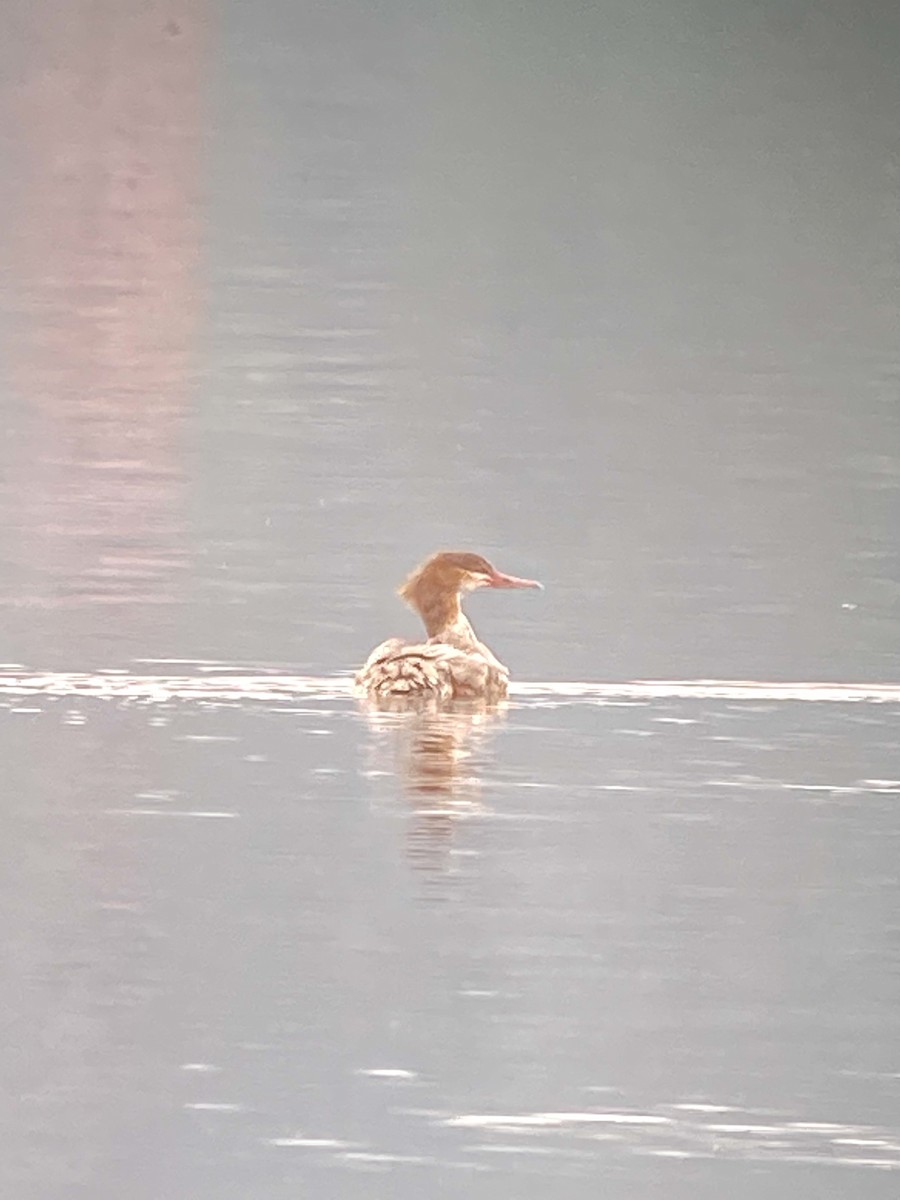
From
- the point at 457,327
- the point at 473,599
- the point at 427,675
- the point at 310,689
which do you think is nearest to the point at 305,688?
the point at 310,689

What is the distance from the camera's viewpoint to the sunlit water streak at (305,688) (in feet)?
13.9

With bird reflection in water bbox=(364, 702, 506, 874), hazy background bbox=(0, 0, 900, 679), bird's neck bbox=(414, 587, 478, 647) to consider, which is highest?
hazy background bbox=(0, 0, 900, 679)

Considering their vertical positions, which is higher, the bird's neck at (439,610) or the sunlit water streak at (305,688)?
the bird's neck at (439,610)

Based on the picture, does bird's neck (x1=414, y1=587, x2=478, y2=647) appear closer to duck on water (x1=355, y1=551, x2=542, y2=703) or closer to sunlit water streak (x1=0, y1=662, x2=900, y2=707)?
duck on water (x1=355, y1=551, x2=542, y2=703)

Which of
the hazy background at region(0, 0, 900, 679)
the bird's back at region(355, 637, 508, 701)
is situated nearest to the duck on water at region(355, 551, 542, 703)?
the bird's back at region(355, 637, 508, 701)

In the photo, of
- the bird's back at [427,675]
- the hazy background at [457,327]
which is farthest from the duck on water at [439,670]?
the hazy background at [457,327]

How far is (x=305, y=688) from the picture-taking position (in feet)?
14.3

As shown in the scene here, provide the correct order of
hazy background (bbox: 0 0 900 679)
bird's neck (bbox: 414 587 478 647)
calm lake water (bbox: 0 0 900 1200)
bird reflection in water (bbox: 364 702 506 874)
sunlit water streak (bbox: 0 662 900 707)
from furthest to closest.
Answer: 1. hazy background (bbox: 0 0 900 679)
2. bird's neck (bbox: 414 587 478 647)
3. sunlit water streak (bbox: 0 662 900 707)
4. bird reflection in water (bbox: 364 702 506 874)
5. calm lake water (bbox: 0 0 900 1200)

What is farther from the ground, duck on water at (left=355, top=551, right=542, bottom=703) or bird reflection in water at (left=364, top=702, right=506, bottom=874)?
duck on water at (left=355, top=551, right=542, bottom=703)

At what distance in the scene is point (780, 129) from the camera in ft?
24.3

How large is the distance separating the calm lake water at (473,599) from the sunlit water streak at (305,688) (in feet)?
0.05

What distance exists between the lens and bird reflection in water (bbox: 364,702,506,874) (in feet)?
10.5

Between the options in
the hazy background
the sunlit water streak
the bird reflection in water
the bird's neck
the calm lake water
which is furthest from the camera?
the hazy background

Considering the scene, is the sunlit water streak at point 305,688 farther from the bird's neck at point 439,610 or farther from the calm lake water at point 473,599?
the bird's neck at point 439,610
